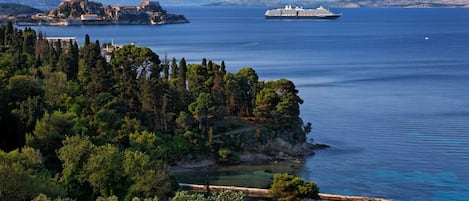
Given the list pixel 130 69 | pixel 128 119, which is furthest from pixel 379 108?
pixel 128 119

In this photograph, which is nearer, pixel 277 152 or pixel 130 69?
pixel 277 152

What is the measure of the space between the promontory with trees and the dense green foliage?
264 millimetres

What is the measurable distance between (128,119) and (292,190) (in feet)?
44.4

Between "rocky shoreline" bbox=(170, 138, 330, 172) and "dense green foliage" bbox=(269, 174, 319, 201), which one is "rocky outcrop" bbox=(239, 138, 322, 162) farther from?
"dense green foliage" bbox=(269, 174, 319, 201)

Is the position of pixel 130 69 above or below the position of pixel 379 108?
above

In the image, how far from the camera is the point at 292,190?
31391mm

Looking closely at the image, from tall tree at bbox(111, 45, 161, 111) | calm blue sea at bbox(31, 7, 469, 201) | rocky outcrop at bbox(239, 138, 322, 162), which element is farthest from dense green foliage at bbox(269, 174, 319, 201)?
tall tree at bbox(111, 45, 161, 111)

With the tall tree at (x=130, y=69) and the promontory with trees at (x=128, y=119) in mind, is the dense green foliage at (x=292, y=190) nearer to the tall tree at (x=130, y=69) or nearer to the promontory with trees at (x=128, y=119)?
the promontory with trees at (x=128, y=119)

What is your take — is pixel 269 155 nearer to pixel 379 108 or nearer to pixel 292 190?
pixel 292 190

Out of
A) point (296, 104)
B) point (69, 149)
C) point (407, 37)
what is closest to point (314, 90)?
point (296, 104)

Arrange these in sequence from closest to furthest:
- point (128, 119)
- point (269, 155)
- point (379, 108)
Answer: point (128, 119) < point (269, 155) < point (379, 108)

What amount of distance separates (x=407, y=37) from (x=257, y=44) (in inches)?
1400

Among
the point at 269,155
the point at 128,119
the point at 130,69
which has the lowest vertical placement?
the point at 269,155

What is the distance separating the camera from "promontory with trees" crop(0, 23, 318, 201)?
27719 mm
